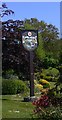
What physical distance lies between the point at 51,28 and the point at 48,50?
7.38 meters

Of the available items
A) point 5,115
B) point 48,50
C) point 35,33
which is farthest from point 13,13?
point 48,50

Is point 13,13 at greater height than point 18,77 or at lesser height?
greater

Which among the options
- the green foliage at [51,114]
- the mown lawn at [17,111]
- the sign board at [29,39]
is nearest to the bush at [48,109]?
the green foliage at [51,114]

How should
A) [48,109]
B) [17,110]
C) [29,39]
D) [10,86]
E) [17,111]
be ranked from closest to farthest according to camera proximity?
[48,109] → [17,111] → [17,110] → [29,39] → [10,86]

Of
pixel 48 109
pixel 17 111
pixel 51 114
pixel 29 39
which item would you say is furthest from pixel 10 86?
pixel 51 114

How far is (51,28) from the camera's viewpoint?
6059 cm

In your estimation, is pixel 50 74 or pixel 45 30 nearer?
pixel 50 74

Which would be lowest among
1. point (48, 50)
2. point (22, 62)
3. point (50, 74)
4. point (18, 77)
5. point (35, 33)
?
point (48, 50)

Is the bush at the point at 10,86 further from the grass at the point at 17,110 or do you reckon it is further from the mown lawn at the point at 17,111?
the mown lawn at the point at 17,111

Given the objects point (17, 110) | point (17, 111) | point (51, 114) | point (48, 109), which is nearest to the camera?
point (51, 114)

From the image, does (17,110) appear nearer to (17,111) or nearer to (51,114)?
(17,111)

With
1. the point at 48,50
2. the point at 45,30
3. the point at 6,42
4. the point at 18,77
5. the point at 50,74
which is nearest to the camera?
Answer: the point at 6,42

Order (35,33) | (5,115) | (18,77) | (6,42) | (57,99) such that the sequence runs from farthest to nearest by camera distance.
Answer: (18,77)
(6,42)
(35,33)
(5,115)
(57,99)

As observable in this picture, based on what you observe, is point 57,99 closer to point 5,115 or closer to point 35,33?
point 5,115
